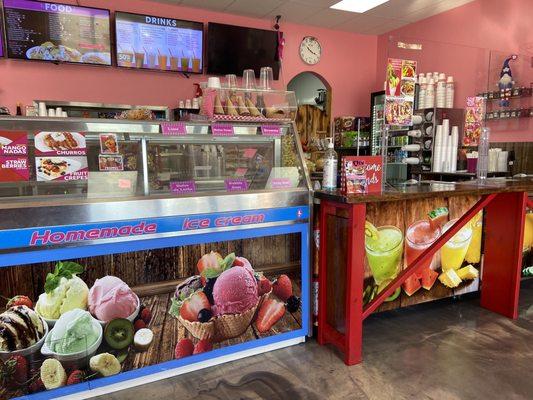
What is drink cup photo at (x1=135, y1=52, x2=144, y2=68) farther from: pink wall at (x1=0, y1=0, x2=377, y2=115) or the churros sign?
the churros sign

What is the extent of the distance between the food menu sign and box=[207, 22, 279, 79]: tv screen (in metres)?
3.52

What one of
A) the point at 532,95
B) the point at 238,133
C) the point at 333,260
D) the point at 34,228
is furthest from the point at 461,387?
the point at 532,95

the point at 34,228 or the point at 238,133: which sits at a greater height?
the point at 238,133

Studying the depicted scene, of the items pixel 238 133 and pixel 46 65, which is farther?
pixel 46 65

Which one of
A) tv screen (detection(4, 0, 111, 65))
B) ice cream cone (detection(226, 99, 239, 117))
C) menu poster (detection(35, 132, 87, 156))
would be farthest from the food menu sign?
tv screen (detection(4, 0, 111, 65))

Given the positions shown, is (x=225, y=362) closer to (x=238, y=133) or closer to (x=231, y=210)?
(x=231, y=210)

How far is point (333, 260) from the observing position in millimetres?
2598

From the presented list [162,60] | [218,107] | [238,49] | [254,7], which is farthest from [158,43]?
[218,107]

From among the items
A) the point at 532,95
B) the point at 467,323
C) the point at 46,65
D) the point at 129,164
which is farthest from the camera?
the point at 46,65

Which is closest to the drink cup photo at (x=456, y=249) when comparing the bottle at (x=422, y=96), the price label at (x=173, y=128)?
the price label at (x=173, y=128)

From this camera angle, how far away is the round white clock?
6505 millimetres

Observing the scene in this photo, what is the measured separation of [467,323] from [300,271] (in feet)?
4.71

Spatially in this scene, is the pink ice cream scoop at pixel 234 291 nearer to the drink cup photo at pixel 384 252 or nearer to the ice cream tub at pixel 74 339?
the ice cream tub at pixel 74 339

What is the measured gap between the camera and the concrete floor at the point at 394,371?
2139mm
